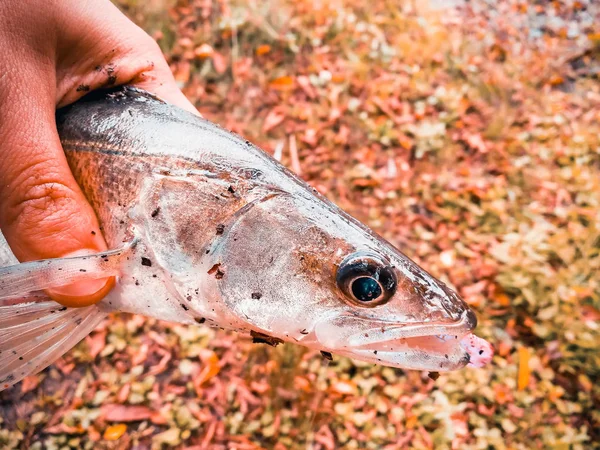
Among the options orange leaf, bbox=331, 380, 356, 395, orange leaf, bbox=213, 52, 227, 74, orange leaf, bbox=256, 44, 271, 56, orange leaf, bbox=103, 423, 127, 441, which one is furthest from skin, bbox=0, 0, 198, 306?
orange leaf, bbox=256, 44, 271, 56

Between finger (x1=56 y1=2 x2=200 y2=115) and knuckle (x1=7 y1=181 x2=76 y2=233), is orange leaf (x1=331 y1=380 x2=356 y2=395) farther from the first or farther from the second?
knuckle (x1=7 y1=181 x2=76 y2=233)

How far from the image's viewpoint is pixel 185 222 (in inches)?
67.2

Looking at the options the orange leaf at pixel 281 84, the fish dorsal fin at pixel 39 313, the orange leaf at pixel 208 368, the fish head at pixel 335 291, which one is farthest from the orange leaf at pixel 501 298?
the fish dorsal fin at pixel 39 313

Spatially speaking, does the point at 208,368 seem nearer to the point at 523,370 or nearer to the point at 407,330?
the point at 407,330

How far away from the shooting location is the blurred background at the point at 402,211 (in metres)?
3.32

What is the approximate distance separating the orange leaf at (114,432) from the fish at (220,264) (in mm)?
1481

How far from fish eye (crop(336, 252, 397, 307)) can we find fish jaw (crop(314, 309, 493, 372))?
0.23 ft

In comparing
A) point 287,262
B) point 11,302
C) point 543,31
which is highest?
point 287,262

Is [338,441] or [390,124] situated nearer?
[338,441]

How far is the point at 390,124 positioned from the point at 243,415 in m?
3.37

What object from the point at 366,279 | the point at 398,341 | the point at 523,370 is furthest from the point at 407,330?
the point at 523,370

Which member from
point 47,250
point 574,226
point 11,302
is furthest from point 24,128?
point 574,226

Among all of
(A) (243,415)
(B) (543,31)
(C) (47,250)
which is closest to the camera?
(C) (47,250)

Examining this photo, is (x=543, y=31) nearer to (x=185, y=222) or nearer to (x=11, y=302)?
(x=185, y=222)
